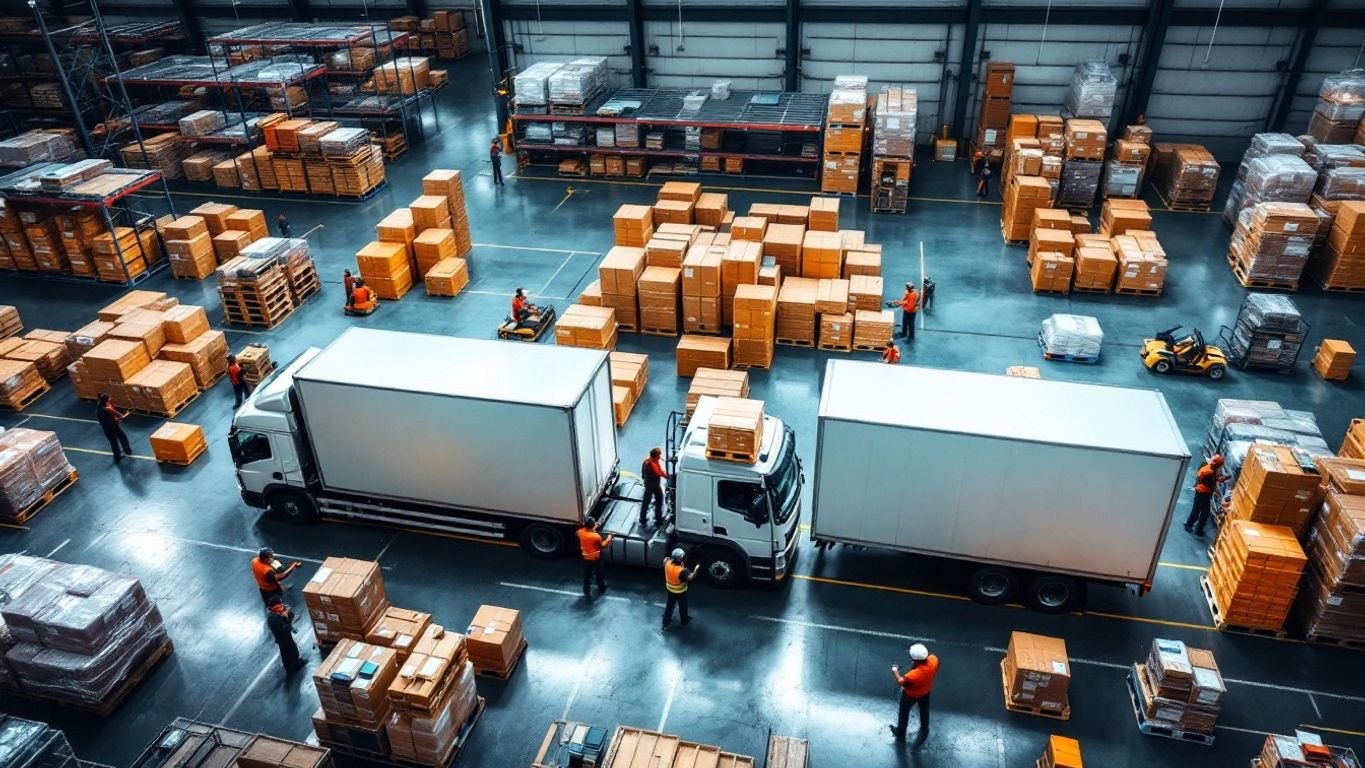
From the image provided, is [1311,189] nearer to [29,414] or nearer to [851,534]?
[851,534]

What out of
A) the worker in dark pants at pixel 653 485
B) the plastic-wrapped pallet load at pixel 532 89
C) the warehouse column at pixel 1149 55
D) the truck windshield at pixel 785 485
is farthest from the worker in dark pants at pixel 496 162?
the warehouse column at pixel 1149 55

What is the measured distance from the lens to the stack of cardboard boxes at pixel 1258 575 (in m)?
11.2

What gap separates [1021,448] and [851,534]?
2.61m

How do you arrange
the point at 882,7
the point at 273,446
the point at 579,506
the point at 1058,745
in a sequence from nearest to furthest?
the point at 1058,745, the point at 579,506, the point at 273,446, the point at 882,7

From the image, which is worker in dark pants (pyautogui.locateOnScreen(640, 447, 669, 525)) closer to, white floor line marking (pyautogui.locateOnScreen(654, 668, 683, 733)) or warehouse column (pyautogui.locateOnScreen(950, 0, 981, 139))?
white floor line marking (pyautogui.locateOnScreen(654, 668, 683, 733))

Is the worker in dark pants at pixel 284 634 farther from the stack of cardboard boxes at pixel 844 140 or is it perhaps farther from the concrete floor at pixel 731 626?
the stack of cardboard boxes at pixel 844 140

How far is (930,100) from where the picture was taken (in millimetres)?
29281

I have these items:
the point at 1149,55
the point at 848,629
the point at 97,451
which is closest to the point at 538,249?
the point at 97,451

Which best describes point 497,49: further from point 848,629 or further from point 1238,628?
point 1238,628

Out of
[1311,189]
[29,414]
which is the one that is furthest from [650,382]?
[1311,189]

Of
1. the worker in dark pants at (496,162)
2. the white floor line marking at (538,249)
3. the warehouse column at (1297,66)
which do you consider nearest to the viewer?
the white floor line marking at (538,249)

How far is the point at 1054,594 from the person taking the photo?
12109 millimetres

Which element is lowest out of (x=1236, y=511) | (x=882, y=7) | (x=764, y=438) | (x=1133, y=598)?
(x=1133, y=598)

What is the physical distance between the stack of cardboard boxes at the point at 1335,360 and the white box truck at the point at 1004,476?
27.5ft
